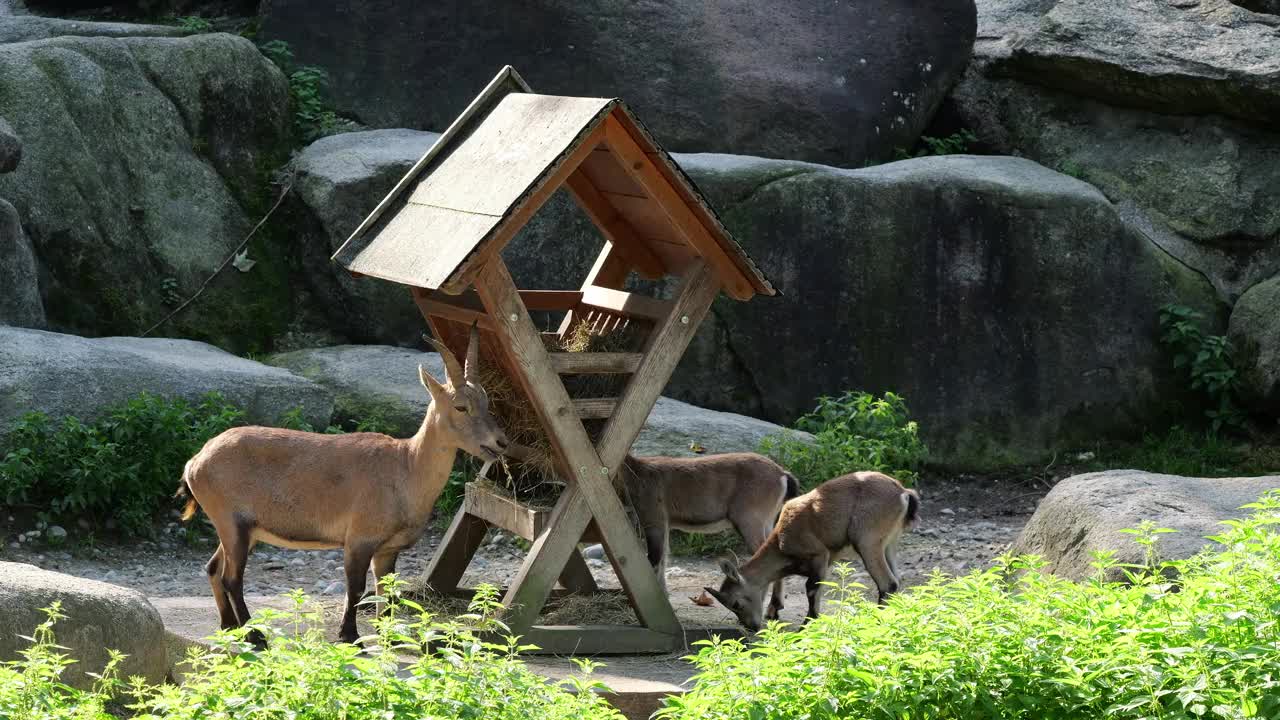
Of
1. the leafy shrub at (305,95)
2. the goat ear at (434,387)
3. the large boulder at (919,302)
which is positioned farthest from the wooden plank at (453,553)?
the leafy shrub at (305,95)

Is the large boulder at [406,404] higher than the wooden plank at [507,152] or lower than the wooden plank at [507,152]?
lower

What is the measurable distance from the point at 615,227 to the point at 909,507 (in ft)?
7.30

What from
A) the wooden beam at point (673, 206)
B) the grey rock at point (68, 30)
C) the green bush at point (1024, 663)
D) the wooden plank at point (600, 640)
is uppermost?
the wooden beam at point (673, 206)

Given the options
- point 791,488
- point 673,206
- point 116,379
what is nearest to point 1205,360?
point 791,488

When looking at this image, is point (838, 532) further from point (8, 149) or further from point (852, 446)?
point (8, 149)

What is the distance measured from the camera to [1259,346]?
41.9 feet

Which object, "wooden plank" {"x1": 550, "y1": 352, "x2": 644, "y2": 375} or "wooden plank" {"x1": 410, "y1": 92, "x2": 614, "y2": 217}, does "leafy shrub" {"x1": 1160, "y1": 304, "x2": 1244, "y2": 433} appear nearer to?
"wooden plank" {"x1": 550, "y1": 352, "x2": 644, "y2": 375}

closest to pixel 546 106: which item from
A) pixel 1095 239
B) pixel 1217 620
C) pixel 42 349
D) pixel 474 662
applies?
pixel 474 662

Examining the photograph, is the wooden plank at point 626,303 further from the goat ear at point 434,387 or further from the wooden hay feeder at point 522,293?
the goat ear at point 434,387

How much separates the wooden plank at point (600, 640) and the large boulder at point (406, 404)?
375 centimetres

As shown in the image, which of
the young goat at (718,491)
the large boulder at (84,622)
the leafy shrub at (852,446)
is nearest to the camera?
the large boulder at (84,622)

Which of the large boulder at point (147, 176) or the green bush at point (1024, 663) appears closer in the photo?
the green bush at point (1024, 663)

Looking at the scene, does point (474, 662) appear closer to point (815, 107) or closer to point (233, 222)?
point (233, 222)

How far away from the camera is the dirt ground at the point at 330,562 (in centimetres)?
913
